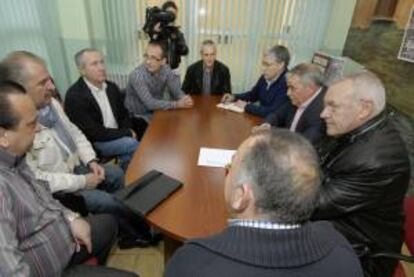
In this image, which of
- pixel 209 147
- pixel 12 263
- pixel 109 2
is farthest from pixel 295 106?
pixel 109 2

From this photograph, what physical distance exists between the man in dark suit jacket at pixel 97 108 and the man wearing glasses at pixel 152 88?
218 mm

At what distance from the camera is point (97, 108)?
2.19 meters

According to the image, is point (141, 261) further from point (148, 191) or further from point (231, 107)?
point (231, 107)

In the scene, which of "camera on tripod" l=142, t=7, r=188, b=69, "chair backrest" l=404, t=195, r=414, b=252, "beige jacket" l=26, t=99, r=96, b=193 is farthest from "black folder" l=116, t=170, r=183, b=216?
"camera on tripod" l=142, t=7, r=188, b=69

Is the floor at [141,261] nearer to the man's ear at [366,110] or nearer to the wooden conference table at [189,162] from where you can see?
the wooden conference table at [189,162]

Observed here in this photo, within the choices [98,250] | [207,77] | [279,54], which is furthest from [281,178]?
[207,77]

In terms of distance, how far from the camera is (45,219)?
1.24m

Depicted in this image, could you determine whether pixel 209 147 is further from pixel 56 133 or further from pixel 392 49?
pixel 392 49

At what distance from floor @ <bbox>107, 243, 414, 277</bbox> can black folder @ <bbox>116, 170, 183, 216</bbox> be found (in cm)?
69

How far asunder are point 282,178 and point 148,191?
2.68 ft

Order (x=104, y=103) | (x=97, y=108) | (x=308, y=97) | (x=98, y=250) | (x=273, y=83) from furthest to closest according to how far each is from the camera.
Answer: (x=273, y=83) → (x=104, y=103) → (x=97, y=108) → (x=308, y=97) → (x=98, y=250)

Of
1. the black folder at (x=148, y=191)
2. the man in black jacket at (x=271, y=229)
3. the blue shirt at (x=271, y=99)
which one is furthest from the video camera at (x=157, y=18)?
the man in black jacket at (x=271, y=229)

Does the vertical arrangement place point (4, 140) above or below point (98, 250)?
above

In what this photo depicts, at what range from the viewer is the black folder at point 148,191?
1291 mm
